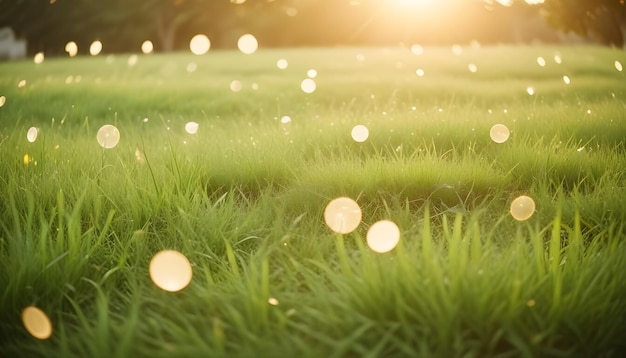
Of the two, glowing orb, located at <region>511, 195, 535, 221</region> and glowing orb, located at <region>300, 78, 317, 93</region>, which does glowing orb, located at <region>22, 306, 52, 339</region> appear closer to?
glowing orb, located at <region>511, 195, 535, 221</region>

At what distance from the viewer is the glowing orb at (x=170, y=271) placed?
1.85 metres

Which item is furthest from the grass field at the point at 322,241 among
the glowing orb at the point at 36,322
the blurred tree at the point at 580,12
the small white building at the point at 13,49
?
the small white building at the point at 13,49

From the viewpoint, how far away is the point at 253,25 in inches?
1071

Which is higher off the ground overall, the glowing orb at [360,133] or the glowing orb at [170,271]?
the glowing orb at [360,133]

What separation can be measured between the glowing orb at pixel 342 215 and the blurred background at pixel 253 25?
1482cm

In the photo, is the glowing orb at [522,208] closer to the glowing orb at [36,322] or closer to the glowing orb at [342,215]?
the glowing orb at [342,215]

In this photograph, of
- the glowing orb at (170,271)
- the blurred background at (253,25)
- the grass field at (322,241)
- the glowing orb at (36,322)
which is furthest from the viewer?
the blurred background at (253,25)

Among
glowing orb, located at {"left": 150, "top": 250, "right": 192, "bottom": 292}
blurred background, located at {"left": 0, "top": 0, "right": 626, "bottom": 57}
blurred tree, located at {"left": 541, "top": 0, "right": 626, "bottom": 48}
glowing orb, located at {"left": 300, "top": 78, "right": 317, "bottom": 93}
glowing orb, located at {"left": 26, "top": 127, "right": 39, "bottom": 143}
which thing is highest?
blurred background, located at {"left": 0, "top": 0, "right": 626, "bottom": 57}

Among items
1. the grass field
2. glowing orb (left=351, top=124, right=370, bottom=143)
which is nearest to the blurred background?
glowing orb (left=351, top=124, right=370, bottom=143)

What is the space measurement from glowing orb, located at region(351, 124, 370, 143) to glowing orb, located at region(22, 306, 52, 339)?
230cm

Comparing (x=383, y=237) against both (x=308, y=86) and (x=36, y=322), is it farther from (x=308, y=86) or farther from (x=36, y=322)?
(x=308, y=86)

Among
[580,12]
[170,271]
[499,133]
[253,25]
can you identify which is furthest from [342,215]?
[253,25]

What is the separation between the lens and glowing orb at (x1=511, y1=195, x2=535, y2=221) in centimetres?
243

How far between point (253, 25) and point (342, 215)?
2634 centimetres
